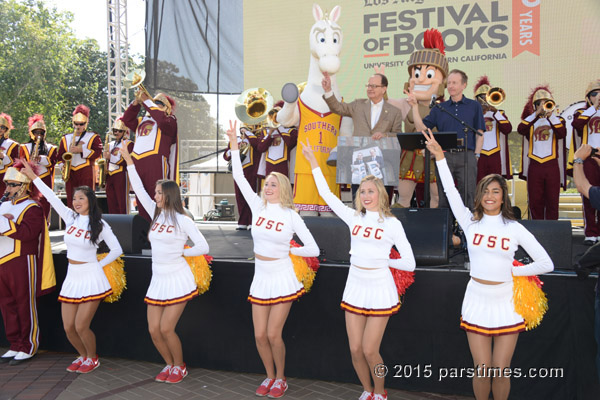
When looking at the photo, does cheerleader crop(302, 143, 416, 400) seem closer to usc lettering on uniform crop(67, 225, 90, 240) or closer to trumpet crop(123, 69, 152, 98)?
usc lettering on uniform crop(67, 225, 90, 240)

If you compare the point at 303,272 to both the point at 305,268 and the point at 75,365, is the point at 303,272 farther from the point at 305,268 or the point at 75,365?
the point at 75,365

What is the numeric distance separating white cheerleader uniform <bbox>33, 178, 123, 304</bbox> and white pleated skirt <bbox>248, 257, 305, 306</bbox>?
52.5 inches

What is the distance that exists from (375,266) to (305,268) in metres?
0.69

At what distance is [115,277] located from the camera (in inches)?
177

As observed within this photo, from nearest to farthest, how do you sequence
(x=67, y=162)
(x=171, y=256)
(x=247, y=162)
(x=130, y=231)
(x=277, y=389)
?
1. (x=277, y=389)
2. (x=171, y=256)
3. (x=130, y=231)
4. (x=67, y=162)
5. (x=247, y=162)

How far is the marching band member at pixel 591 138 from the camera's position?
17.8 feet

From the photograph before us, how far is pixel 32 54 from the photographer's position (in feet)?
62.8

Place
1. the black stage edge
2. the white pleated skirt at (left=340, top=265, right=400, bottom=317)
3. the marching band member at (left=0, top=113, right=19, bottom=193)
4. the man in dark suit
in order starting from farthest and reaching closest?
the marching band member at (left=0, top=113, right=19, bottom=193), the man in dark suit, the black stage edge, the white pleated skirt at (left=340, top=265, right=400, bottom=317)

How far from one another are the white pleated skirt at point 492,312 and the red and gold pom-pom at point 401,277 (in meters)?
0.51

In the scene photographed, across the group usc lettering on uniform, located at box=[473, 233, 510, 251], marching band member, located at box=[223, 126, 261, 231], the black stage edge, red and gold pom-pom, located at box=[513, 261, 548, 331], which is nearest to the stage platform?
the black stage edge

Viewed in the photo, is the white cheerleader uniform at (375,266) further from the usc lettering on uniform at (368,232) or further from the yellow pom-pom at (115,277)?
the yellow pom-pom at (115,277)

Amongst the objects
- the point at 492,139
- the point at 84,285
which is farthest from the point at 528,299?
the point at 492,139

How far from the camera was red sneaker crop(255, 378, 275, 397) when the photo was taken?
12.7ft

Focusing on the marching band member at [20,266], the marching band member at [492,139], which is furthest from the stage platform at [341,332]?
the marching band member at [492,139]
